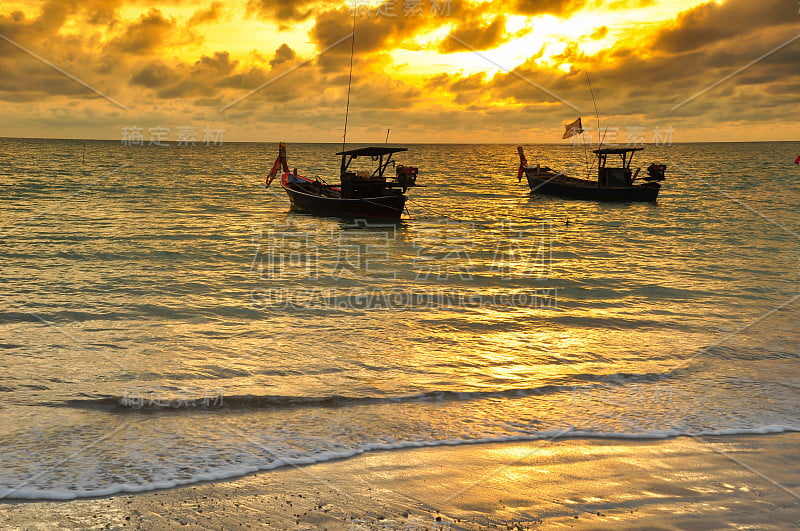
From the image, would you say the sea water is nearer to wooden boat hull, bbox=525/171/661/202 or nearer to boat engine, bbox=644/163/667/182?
wooden boat hull, bbox=525/171/661/202

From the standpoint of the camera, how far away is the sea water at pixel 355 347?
680 centimetres

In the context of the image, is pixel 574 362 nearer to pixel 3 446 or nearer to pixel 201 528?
pixel 201 528

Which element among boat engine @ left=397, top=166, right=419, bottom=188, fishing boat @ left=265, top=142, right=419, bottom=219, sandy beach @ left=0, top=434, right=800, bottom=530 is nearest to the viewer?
sandy beach @ left=0, top=434, right=800, bottom=530

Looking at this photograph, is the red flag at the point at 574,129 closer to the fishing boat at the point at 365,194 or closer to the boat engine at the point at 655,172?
the boat engine at the point at 655,172

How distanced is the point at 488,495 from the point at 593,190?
38476 mm

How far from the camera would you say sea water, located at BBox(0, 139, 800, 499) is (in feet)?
22.3

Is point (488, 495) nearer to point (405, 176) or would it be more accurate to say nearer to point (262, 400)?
point (262, 400)

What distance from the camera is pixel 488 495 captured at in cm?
528

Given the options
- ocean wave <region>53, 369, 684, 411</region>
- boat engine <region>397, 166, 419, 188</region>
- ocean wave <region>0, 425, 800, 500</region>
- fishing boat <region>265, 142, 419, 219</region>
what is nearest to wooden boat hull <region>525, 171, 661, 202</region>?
fishing boat <region>265, 142, 419, 219</region>

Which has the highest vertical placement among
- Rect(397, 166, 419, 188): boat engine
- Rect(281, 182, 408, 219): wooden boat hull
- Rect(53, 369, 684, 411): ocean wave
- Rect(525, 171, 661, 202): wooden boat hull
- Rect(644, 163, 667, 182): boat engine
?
Rect(644, 163, 667, 182): boat engine

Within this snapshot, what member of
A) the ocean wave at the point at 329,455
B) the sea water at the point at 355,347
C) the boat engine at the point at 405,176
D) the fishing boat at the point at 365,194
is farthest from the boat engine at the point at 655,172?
the ocean wave at the point at 329,455

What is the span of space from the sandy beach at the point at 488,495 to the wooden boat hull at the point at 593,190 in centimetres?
3582

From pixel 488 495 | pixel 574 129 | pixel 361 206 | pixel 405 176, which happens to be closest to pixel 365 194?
pixel 361 206

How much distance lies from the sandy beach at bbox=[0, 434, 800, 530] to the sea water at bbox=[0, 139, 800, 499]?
398 mm
